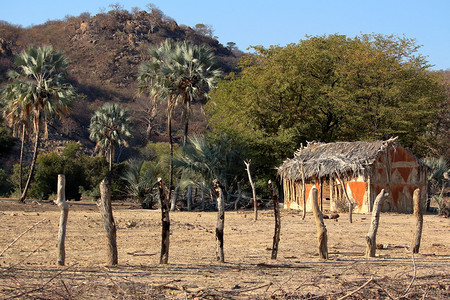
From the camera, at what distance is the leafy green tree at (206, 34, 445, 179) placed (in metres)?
29.2

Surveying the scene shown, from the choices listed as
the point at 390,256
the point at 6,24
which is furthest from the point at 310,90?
the point at 6,24

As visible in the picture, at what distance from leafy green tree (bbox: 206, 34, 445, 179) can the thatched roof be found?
3129 mm

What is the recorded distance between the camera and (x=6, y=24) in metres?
82.2

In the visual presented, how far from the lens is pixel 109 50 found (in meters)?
79.6

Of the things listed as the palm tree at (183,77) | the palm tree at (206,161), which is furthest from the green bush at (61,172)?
the palm tree at (206,161)

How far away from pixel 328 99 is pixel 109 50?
181ft

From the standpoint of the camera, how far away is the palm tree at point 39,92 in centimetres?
2489

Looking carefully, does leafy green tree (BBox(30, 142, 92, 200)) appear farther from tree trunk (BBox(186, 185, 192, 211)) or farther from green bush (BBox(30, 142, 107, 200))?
tree trunk (BBox(186, 185, 192, 211))

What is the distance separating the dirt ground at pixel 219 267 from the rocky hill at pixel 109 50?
45679 mm

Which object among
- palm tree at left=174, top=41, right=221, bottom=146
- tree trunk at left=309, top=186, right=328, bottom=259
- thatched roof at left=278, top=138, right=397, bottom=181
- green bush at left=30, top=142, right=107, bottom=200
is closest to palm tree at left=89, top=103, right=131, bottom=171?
green bush at left=30, top=142, right=107, bottom=200

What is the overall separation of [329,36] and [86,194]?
18.2 metres

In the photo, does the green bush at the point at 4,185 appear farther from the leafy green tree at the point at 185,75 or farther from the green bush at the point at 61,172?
the leafy green tree at the point at 185,75

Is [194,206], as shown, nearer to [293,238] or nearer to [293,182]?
[293,182]

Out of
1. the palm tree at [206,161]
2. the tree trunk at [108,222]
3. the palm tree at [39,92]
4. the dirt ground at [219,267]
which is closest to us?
the dirt ground at [219,267]
